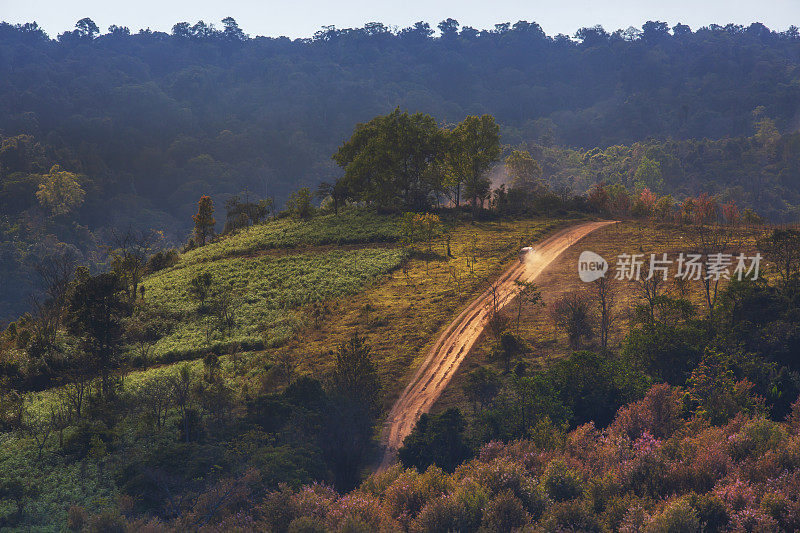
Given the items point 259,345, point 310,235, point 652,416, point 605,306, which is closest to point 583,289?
→ point 605,306

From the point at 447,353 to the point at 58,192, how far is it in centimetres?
13060

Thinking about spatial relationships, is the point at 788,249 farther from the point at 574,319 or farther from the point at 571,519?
the point at 571,519

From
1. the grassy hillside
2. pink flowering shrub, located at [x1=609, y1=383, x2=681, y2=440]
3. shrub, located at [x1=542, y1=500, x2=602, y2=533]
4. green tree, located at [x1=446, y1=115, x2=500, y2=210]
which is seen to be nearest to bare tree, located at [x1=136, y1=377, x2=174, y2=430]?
the grassy hillside

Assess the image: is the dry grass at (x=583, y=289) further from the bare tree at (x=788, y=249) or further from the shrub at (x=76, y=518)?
the shrub at (x=76, y=518)

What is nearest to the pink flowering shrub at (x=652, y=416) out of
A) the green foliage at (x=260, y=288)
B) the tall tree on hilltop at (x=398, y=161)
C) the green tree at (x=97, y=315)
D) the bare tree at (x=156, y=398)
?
the bare tree at (x=156, y=398)

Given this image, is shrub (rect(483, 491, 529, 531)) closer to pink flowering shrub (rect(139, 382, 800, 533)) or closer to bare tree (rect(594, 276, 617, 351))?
pink flowering shrub (rect(139, 382, 800, 533))

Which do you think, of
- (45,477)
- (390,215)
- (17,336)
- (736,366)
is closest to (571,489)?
(736,366)

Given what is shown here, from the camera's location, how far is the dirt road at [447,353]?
915 inches

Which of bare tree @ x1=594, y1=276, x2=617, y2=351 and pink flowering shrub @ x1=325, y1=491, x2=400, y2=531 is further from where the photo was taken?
bare tree @ x1=594, y1=276, x2=617, y2=351

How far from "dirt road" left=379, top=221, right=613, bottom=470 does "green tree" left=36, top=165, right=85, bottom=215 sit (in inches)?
4830

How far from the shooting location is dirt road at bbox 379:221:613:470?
915 inches

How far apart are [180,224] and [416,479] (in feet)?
575

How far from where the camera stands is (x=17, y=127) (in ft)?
596

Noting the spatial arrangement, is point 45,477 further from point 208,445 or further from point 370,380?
point 370,380
